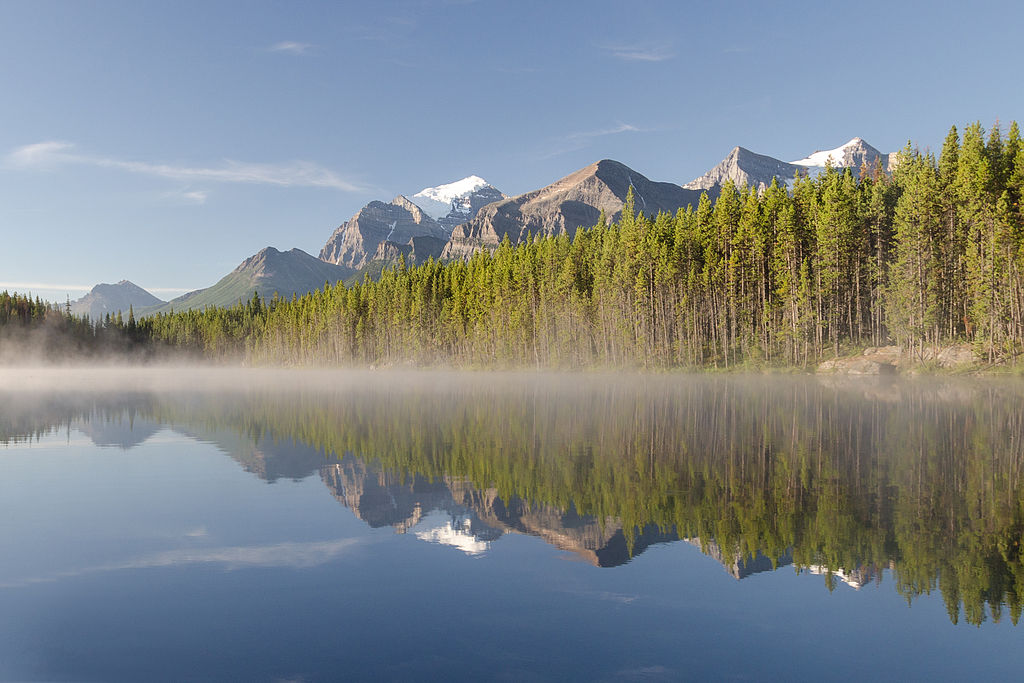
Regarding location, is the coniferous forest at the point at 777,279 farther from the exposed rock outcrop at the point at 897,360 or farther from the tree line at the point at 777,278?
the exposed rock outcrop at the point at 897,360

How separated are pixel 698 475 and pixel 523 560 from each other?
23.2ft

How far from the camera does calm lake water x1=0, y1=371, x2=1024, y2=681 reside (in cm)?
745

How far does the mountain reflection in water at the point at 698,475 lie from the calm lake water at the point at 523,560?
9 centimetres

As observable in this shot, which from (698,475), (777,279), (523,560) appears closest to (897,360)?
(777,279)

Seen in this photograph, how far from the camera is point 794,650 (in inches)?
299

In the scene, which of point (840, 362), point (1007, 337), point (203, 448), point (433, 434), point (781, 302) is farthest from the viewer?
point (781, 302)

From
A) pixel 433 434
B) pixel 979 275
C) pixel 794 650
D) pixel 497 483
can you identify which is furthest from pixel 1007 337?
pixel 794 650

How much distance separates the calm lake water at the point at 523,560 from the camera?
7453 millimetres

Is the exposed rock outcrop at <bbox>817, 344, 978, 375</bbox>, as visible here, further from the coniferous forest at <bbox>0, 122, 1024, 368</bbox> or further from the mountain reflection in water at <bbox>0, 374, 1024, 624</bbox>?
the mountain reflection in water at <bbox>0, 374, 1024, 624</bbox>

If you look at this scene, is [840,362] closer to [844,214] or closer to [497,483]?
[844,214]

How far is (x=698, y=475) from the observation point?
1638cm

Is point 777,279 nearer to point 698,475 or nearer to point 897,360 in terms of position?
point 897,360

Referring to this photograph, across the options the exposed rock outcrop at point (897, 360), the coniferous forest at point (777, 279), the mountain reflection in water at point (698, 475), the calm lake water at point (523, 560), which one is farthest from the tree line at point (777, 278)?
the calm lake water at point (523, 560)

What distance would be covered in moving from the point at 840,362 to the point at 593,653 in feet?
229
